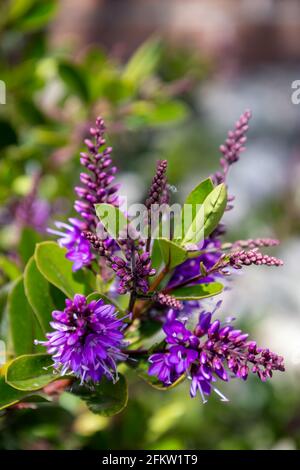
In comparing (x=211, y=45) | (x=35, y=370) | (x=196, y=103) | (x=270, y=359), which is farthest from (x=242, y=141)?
(x=211, y=45)

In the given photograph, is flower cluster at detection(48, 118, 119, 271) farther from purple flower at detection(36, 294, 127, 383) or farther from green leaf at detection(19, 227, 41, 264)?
green leaf at detection(19, 227, 41, 264)

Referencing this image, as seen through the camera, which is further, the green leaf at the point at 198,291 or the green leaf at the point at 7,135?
the green leaf at the point at 7,135

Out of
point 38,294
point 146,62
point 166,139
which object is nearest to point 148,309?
point 38,294

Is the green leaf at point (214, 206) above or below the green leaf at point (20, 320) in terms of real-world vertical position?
above

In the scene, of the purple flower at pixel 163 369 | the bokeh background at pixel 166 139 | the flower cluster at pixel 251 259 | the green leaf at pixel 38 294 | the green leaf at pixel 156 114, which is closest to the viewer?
the flower cluster at pixel 251 259

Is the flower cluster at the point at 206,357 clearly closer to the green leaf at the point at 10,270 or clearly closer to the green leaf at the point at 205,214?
the green leaf at the point at 205,214

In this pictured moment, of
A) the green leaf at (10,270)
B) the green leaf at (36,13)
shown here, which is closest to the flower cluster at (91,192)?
the green leaf at (10,270)
